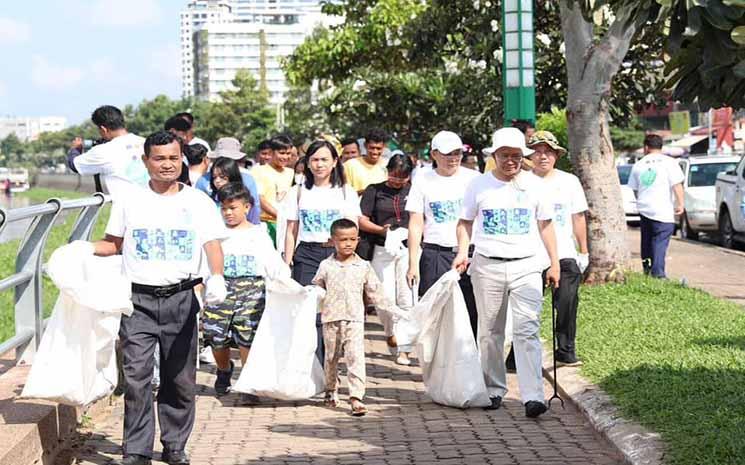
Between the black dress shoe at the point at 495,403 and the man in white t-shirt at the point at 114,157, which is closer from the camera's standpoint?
the black dress shoe at the point at 495,403

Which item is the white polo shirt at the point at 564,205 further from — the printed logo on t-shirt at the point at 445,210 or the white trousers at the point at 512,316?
the white trousers at the point at 512,316

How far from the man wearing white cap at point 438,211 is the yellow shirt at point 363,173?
1.91 meters

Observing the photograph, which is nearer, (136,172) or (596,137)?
(136,172)

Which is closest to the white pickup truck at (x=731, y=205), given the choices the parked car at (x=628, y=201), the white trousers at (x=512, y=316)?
the parked car at (x=628, y=201)

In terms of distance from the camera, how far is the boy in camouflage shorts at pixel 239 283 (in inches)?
377

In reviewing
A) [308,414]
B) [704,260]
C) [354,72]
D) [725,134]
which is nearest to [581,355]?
[308,414]

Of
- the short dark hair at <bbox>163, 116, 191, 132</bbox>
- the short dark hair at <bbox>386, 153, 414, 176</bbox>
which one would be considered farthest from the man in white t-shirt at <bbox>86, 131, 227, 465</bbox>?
the short dark hair at <bbox>163, 116, 191, 132</bbox>

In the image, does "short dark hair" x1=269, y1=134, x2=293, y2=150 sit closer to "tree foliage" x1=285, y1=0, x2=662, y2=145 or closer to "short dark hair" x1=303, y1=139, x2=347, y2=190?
"short dark hair" x1=303, y1=139, x2=347, y2=190

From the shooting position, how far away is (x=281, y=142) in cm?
1271

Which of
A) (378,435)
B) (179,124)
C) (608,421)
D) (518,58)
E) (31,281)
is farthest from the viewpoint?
(518,58)

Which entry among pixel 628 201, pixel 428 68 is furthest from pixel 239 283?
pixel 628 201

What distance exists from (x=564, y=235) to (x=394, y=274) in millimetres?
2120

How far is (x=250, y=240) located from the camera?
970cm

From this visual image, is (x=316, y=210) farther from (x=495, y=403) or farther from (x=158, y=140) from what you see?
(x=158, y=140)
